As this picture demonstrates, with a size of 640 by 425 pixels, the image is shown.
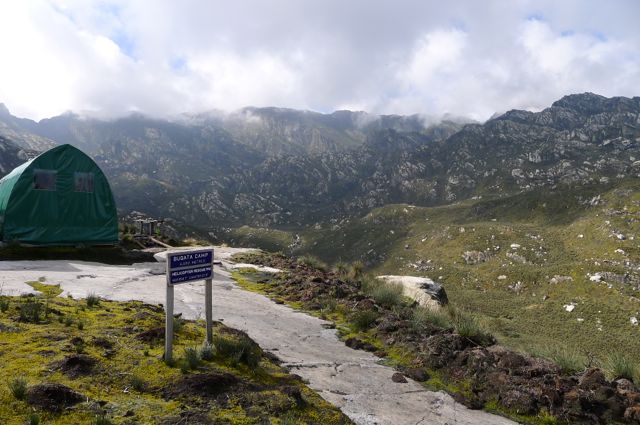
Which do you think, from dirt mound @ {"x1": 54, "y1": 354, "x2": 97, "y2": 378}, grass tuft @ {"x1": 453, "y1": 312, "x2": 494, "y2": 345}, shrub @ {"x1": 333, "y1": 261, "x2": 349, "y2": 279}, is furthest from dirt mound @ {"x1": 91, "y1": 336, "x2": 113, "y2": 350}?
shrub @ {"x1": 333, "y1": 261, "x2": 349, "y2": 279}

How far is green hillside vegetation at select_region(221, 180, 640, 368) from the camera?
73.6 metres

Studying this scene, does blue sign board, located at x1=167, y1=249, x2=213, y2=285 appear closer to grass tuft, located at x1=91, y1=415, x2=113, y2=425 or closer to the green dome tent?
grass tuft, located at x1=91, y1=415, x2=113, y2=425

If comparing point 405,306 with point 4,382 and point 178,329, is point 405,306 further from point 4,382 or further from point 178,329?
point 4,382

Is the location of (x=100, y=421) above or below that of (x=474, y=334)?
above

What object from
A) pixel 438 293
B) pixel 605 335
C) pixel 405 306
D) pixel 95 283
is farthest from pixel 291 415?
pixel 605 335

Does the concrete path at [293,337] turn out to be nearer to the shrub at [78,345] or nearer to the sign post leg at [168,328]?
the sign post leg at [168,328]

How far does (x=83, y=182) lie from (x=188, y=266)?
2203cm

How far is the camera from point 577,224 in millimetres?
139375

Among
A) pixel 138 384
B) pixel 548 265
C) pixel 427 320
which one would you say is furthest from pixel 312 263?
pixel 548 265

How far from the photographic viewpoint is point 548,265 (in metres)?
116

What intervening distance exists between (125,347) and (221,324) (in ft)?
11.7

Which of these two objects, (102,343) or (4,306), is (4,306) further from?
(102,343)

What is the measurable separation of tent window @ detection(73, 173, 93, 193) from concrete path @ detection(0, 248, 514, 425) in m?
6.94

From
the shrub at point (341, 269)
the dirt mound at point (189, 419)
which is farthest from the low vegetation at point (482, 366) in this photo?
the shrub at point (341, 269)
